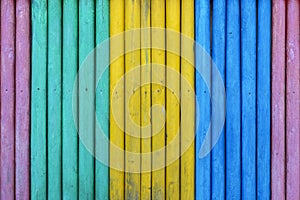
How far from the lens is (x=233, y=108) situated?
12.2 feet

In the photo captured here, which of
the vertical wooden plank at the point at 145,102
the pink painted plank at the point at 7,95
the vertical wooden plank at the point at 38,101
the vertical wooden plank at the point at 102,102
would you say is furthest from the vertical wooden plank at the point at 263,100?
the pink painted plank at the point at 7,95

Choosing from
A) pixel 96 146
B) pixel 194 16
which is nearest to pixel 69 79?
pixel 96 146

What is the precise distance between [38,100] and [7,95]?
0.29 meters

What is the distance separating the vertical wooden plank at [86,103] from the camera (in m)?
3.73

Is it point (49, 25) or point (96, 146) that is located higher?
point (49, 25)

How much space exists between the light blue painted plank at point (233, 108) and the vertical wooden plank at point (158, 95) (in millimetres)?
585

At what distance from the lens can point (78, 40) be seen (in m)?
3.77

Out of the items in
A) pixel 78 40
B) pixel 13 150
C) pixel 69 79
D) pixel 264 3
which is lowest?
pixel 13 150

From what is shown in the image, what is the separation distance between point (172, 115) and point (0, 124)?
1.57 metres

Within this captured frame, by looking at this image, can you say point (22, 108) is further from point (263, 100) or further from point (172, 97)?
point (263, 100)

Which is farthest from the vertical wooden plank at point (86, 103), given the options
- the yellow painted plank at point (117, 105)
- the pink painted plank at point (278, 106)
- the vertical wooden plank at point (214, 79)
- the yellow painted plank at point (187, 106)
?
the pink painted plank at point (278, 106)

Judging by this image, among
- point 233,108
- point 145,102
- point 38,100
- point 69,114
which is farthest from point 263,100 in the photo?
point 38,100

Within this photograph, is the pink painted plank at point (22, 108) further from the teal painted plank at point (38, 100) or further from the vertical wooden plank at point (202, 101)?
the vertical wooden plank at point (202, 101)

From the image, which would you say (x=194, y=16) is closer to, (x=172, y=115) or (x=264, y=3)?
(x=264, y=3)
